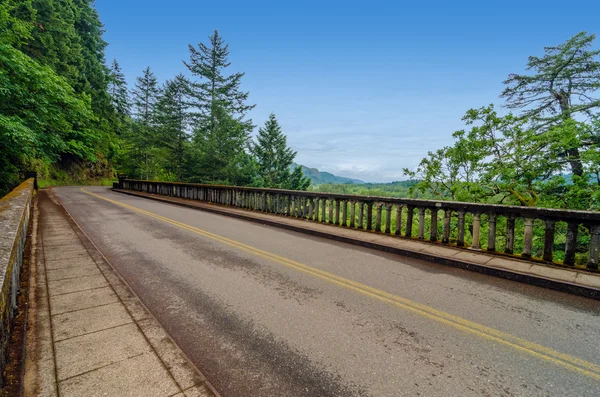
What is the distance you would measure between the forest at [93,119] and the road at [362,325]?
38.5ft

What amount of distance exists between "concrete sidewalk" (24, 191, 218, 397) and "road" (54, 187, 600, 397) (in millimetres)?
235

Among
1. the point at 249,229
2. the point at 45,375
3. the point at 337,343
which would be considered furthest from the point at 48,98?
the point at 337,343

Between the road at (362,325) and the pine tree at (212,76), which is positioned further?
the pine tree at (212,76)

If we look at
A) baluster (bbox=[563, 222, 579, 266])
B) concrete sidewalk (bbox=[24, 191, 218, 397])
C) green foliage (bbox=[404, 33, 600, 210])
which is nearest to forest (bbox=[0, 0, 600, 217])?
green foliage (bbox=[404, 33, 600, 210])

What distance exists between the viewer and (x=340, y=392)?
1982 millimetres

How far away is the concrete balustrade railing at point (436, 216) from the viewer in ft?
15.3

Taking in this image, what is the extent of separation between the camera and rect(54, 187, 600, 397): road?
6.99 ft

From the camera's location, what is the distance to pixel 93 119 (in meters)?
18.4

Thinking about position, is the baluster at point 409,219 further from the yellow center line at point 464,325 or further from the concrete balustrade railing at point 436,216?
the yellow center line at point 464,325

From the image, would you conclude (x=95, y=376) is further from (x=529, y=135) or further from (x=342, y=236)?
(x=529, y=135)

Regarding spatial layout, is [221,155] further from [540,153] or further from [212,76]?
[540,153]

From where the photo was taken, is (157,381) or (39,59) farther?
(39,59)

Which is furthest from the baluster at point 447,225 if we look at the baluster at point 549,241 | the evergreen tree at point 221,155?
the evergreen tree at point 221,155

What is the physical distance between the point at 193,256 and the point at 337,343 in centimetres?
368
